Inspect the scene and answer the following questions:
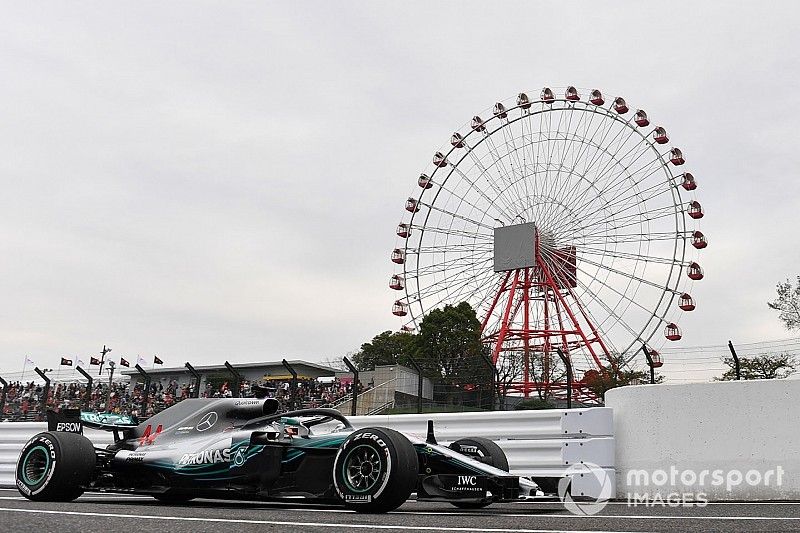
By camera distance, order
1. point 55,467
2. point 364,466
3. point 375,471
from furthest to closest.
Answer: point 55,467 < point 364,466 < point 375,471

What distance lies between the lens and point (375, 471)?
602cm

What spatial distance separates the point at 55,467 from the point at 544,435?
468 cm

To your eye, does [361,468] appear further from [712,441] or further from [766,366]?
[766,366]

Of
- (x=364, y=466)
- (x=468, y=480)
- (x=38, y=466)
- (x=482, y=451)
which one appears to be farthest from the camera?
(x=482, y=451)

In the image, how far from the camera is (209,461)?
277 inches

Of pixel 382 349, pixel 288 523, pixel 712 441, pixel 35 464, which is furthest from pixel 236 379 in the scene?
pixel 382 349

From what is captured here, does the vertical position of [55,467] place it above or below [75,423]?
below

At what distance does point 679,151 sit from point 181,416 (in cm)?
2786

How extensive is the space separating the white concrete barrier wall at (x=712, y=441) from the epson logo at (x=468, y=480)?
249 centimetres

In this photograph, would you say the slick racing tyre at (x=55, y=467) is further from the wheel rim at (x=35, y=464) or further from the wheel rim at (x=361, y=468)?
the wheel rim at (x=361, y=468)

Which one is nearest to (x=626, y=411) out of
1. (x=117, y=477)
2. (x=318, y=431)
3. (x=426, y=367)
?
(x=318, y=431)

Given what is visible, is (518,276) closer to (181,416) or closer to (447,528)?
(181,416)

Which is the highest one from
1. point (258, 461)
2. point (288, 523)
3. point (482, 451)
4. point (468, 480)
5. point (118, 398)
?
point (118, 398)

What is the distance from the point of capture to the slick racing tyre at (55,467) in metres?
7.09
